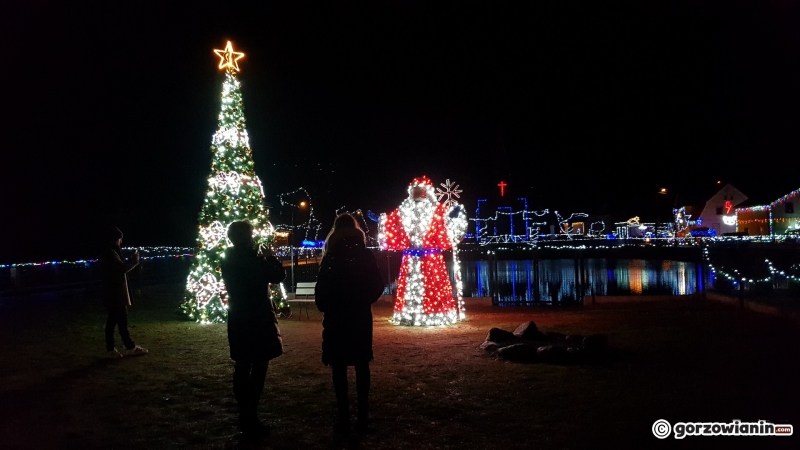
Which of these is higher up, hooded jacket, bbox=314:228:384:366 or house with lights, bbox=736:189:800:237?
house with lights, bbox=736:189:800:237

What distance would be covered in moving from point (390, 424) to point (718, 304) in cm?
1159

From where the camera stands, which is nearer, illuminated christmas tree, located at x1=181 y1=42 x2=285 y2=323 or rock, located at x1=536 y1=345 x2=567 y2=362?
rock, located at x1=536 y1=345 x2=567 y2=362

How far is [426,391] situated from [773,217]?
51361 millimetres

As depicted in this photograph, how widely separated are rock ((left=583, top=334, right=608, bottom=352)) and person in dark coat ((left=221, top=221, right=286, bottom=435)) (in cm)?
432

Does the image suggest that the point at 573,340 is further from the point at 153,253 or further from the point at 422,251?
the point at 153,253

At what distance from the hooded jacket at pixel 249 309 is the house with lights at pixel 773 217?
158 feet

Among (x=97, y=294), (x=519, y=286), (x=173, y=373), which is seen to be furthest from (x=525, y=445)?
(x=519, y=286)

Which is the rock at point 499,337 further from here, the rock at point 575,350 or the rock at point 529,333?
the rock at point 575,350

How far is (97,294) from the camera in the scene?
20.2 meters

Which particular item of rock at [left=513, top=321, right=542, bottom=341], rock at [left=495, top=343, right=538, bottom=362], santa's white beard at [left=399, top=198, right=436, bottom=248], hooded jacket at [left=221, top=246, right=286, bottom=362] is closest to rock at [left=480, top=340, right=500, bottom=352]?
rock at [left=495, top=343, right=538, bottom=362]

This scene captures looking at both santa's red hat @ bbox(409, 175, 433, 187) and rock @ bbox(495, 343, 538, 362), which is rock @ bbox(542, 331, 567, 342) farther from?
santa's red hat @ bbox(409, 175, 433, 187)

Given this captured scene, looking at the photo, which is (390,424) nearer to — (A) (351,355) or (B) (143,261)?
(A) (351,355)

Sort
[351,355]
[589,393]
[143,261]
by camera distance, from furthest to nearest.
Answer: [143,261] → [589,393] → [351,355]

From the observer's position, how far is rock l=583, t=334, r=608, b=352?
297 inches
